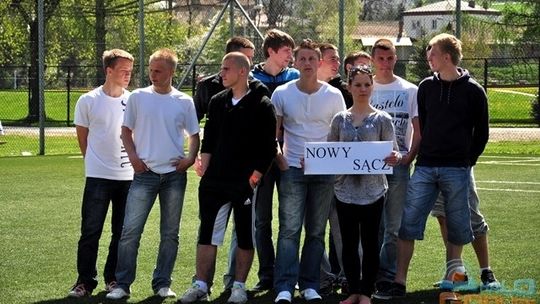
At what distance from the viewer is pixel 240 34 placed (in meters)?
22.2

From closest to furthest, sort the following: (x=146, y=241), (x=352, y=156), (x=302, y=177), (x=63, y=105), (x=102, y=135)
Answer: (x=352, y=156) → (x=302, y=177) → (x=102, y=135) → (x=146, y=241) → (x=63, y=105)

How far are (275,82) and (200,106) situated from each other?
2.06ft

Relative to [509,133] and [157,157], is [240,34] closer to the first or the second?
[509,133]

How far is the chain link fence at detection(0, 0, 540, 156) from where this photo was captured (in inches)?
872

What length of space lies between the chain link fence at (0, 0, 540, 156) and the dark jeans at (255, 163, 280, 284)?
1131 cm

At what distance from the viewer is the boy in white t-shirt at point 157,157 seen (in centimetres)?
796

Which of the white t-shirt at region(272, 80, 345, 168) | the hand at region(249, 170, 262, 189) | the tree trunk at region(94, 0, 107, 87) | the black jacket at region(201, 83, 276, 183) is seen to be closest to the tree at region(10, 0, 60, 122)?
the tree trunk at region(94, 0, 107, 87)

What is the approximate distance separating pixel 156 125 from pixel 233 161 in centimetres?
70

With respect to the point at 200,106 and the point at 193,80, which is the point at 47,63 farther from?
the point at 200,106

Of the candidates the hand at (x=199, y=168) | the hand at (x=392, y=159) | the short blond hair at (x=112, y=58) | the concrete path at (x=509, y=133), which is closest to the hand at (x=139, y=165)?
the hand at (x=199, y=168)

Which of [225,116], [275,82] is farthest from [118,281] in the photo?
[275,82]

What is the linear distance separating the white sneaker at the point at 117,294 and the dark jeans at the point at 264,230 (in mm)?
1109

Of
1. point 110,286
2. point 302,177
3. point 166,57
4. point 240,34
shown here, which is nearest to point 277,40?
point 166,57

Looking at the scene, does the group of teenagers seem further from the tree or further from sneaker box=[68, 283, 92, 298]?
the tree
